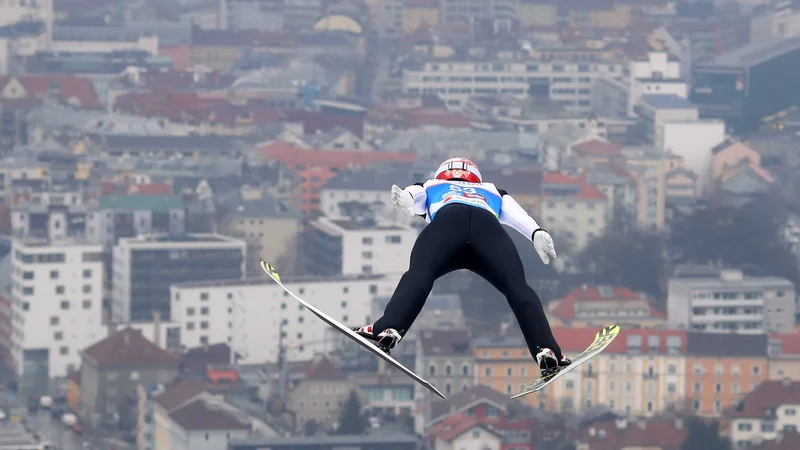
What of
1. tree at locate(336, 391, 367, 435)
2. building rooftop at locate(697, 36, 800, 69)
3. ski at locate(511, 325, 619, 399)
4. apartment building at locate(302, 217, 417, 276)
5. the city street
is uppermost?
ski at locate(511, 325, 619, 399)

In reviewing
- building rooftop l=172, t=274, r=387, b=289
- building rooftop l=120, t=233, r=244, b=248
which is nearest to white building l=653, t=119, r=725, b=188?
building rooftop l=120, t=233, r=244, b=248

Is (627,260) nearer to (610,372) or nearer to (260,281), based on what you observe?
(260,281)

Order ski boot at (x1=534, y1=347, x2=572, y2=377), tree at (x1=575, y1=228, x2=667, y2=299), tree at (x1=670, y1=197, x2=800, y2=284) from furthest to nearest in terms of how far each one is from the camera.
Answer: tree at (x1=670, y1=197, x2=800, y2=284), tree at (x1=575, y1=228, x2=667, y2=299), ski boot at (x1=534, y1=347, x2=572, y2=377)

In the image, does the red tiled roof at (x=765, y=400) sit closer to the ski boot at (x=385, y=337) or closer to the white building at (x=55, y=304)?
the white building at (x=55, y=304)

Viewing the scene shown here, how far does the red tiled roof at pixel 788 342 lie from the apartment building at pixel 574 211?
778cm

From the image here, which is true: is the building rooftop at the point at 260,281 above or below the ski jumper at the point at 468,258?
below

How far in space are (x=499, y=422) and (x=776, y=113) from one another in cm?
2642

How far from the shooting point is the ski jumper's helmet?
6.43m

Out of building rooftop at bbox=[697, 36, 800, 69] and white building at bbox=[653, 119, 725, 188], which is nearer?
white building at bbox=[653, 119, 725, 188]

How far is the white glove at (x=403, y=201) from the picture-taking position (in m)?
6.29

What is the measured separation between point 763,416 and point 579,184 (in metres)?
14.1

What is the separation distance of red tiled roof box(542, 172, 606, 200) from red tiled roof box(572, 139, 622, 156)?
3.83 meters

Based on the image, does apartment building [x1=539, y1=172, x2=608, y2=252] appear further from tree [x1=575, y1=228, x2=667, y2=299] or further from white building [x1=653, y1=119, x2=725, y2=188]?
white building [x1=653, y1=119, x2=725, y2=188]

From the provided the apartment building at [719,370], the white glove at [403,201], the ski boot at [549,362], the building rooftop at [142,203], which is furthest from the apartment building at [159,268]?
the ski boot at [549,362]
